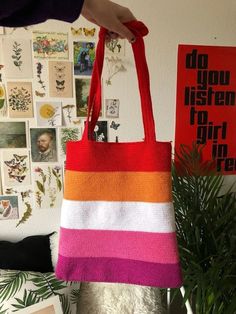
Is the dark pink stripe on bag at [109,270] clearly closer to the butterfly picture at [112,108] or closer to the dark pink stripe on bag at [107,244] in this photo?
the dark pink stripe on bag at [107,244]

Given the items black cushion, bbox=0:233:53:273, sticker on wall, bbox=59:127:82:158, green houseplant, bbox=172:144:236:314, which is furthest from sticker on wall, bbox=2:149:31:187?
green houseplant, bbox=172:144:236:314

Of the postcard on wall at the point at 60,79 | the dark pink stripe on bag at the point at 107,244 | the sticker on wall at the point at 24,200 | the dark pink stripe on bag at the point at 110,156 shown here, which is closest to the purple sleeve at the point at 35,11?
the dark pink stripe on bag at the point at 110,156

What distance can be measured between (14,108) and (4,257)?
0.63 metres

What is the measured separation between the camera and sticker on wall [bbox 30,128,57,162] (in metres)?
1.16

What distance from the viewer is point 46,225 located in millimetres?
1250

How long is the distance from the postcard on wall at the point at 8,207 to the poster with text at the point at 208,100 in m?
0.80

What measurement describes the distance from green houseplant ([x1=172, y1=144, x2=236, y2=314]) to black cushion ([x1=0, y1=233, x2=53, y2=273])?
59 cm

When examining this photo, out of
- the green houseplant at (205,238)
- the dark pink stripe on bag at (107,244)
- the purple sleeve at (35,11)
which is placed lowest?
the green houseplant at (205,238)

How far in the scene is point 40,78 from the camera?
1.12 metres

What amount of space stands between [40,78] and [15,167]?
0.41 meters

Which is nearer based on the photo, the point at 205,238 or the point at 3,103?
the point at 205,238

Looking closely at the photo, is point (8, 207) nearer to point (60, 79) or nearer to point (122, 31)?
point (60, 79)

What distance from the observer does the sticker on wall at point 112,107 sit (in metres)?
1.18

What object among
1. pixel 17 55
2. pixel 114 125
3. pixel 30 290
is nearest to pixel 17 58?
pixel 17 55
